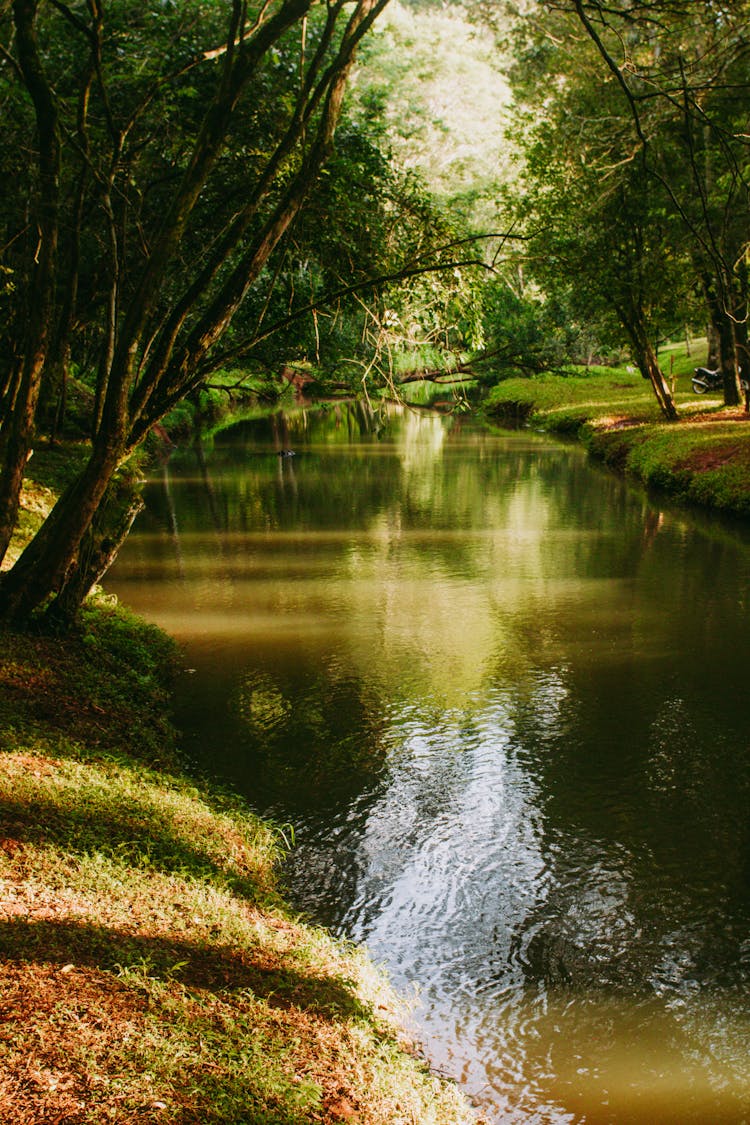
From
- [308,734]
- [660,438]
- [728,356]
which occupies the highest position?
[728,356]

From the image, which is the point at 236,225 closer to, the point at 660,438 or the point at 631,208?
the point at 660,438

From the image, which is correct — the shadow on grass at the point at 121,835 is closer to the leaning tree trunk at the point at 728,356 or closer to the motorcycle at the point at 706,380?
the leaning tree trunk at the point at 728,356

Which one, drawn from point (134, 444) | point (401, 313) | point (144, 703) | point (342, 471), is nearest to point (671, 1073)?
point (144, 703)

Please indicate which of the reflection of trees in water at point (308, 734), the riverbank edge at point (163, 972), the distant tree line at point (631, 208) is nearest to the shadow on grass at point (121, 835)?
the riverbank edge at point (163, 972)

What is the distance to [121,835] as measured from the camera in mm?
5414

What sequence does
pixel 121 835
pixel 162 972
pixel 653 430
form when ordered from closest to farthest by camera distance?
pixel 162 972, pixel 121 835, pixel 653 430

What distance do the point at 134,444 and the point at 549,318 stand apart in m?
44.0

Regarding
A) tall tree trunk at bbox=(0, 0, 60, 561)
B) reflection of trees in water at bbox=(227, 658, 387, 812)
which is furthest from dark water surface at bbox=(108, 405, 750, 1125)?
tall tree trunk at bbox=(0, 0, 60, 561)

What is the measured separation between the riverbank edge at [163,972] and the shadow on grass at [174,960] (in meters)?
0.01

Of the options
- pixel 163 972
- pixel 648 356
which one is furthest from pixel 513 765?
pixel 648 356

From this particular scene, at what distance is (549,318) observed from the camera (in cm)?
4925

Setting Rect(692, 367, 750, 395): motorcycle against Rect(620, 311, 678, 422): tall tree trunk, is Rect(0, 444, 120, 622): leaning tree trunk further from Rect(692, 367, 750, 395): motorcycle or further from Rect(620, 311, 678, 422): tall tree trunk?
Rect(692, 367, 750, 395): motorcycle

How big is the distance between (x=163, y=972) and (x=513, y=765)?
4.26 meters

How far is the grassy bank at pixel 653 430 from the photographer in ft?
64.2
